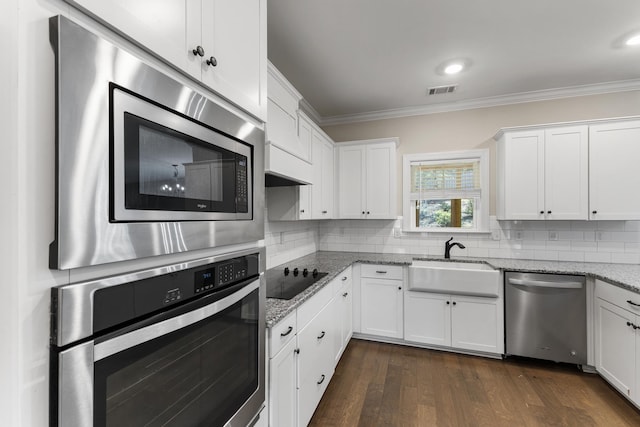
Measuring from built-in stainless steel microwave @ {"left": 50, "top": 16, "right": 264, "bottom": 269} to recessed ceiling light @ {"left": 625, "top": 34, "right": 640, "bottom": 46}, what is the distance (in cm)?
309

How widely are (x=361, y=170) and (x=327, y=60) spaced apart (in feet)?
4.61

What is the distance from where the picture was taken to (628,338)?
2.14 metres

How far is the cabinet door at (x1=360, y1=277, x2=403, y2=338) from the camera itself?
311 centimetres

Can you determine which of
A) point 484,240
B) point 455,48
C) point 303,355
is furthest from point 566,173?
point 303,355

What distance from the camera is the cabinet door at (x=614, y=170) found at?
268 cm

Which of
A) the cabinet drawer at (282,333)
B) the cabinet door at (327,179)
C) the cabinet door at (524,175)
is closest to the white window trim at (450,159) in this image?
the cabinet door at (524,175)

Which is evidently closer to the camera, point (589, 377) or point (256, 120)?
point (256, 120)

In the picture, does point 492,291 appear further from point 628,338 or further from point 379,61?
point 379,61

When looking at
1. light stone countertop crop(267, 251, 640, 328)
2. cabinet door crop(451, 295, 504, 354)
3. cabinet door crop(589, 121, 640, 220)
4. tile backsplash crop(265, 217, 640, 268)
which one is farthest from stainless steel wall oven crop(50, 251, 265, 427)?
cabinet door crop(589, 121, 640, 220)

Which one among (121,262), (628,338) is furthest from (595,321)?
(121,262)

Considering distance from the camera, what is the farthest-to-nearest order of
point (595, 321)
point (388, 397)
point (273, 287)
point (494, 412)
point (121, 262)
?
1. point (595, 321)
2. point (388, 397)
3. point (494, 412)
4. point (273, 287)
5. point (121, 262)

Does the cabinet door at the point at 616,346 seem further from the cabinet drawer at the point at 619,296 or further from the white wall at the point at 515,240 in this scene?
the white wall at the point at 515,240

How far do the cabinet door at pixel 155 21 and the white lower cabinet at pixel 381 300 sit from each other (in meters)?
2.75

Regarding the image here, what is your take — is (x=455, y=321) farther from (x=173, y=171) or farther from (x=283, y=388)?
(x=173, y=171)
